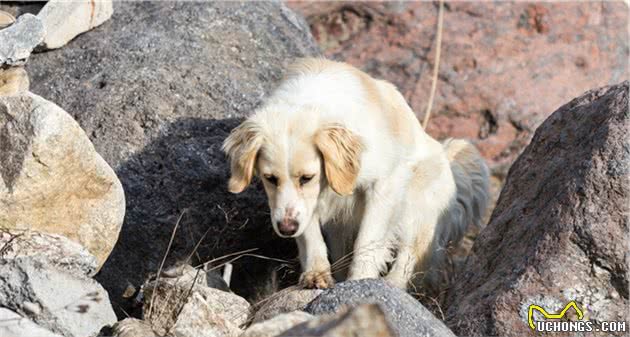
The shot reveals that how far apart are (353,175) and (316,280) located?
613mm

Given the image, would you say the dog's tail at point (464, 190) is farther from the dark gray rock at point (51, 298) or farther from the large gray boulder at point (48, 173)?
the dark gray rock at point (51, 298)

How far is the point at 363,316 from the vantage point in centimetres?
367

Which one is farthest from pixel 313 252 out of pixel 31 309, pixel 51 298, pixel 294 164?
pixel 31 309

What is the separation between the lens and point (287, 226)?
6.29 metres

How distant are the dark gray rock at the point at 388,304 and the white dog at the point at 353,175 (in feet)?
3.30

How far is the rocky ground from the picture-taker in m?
5.58

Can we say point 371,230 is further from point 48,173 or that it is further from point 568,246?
point 48,173

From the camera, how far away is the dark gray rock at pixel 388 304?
5148mm

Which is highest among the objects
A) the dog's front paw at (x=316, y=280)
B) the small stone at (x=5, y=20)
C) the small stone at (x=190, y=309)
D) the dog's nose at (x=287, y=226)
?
the small stone at (x=5, y=20)

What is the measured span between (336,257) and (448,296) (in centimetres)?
123

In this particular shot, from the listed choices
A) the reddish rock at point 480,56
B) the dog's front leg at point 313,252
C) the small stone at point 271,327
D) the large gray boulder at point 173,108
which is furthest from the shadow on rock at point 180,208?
the reddish rock at point 480,56

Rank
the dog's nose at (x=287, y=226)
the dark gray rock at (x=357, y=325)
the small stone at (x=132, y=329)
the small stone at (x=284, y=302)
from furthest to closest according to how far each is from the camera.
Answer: the dog's nose at (x=287, y=226), the small stone at (x=284, y=302), the small stone at (x=132, y=329), the dark gray rock at (x=357, y=325)

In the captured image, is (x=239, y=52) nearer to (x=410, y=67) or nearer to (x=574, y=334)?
(x=410, y=67)

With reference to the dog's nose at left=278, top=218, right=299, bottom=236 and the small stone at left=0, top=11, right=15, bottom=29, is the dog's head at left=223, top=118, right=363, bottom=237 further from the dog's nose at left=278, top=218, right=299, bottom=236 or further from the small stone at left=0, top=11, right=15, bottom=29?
the small stone at left=0, top=11, right=15, bottom=29
